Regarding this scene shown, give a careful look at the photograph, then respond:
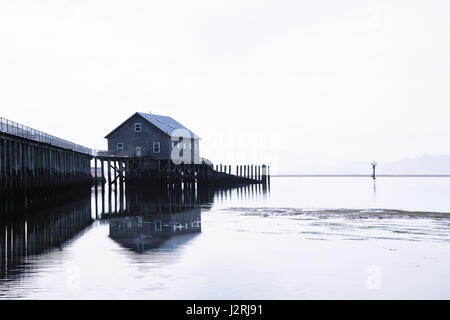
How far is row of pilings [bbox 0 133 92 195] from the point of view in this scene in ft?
91.1

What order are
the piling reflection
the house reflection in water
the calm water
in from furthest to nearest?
the house reflection in water, the piling reflection, the calm water

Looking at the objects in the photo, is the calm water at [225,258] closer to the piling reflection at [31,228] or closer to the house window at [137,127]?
the piling reflection at [31,228]

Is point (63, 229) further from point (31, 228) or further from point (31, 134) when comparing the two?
point (31, 134)

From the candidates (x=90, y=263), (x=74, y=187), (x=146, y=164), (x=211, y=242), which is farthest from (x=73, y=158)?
(x=90, y=263)

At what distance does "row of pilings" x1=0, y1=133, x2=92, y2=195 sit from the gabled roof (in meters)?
13.7

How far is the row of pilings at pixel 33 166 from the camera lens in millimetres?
27758

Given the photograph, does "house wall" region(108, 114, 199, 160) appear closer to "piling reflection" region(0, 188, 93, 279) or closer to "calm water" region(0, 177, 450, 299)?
"piling reflection" region(0, 188, 93, 279)

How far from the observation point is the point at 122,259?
14.9 m

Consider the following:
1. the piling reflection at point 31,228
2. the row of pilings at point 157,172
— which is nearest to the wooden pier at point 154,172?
the row of pilings at point 157,172

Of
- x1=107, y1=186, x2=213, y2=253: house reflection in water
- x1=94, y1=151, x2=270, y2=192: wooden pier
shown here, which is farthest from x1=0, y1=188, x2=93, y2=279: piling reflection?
x1=94, y1=151, x2=270, y2=192: wooden pier

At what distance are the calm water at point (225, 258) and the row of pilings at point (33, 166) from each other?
2.84 meters

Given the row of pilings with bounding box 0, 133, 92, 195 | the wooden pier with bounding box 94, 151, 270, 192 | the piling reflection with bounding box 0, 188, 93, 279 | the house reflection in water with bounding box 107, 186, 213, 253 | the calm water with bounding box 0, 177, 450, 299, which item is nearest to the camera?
the calm water with bounding box 0, 177, 450, 299

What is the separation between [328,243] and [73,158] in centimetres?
3781

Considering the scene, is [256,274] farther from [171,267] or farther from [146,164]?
[146,164]
